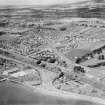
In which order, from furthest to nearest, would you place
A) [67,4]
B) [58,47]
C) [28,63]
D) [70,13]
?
[70,13] → [67,4] → [58,47] → [28,63]

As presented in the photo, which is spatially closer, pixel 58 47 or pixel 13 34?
pixel 58 47

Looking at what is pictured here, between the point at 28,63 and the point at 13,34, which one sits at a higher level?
the point at 13,34

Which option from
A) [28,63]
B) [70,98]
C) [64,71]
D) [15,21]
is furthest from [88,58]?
[15,21]

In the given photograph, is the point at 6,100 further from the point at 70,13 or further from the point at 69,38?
the point at 70,13

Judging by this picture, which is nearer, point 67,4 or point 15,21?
point 67,4

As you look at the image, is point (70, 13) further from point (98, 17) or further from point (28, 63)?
point (28, 63)

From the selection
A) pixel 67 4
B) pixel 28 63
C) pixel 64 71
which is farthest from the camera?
pixel 67 4

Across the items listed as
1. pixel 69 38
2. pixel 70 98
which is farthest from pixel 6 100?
pixel 69 38

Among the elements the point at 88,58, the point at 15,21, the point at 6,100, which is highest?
the point at 15,21

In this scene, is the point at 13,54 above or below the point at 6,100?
above
